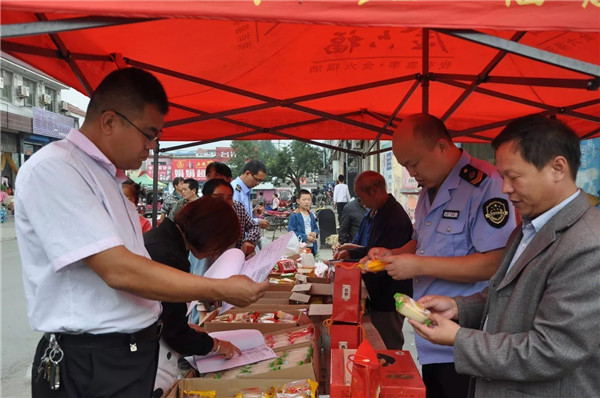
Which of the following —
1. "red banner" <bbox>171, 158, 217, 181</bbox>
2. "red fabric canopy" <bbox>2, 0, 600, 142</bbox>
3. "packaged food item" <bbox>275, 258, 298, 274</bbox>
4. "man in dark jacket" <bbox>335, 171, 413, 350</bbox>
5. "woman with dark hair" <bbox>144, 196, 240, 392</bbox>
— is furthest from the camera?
"red banner" <bbox>171, 158, 217, 181</bbox>

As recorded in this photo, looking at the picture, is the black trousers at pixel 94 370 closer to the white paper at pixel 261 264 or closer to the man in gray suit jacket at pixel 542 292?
the white paper at pixel 261 264

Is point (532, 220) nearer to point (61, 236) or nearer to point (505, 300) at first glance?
point (505, 300)

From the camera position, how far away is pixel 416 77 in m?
3.29

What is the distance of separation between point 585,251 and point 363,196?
121 inches

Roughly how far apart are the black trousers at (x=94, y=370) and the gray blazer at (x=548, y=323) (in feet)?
3.66

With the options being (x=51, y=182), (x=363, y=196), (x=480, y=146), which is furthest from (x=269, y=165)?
(x=51, y=182)

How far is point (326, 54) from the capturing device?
311cm

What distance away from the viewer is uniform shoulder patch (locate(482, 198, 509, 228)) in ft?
6.86

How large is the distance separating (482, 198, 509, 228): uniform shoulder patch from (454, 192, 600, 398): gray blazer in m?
0.64

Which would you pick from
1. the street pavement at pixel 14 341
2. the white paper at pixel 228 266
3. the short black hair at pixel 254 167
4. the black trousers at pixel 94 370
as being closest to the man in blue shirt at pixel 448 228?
the white paper at pixel 228 266

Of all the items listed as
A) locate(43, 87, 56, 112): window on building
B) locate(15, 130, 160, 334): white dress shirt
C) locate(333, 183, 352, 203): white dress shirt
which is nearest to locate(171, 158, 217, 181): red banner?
locate(43, 87, 56, 112): window on building

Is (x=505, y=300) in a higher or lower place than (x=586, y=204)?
lower

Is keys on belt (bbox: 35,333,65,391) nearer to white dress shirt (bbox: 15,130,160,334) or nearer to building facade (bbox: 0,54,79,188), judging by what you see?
white dress shirt (bbox: 15,130,160,334)

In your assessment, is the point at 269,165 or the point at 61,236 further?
the point at 269,165
